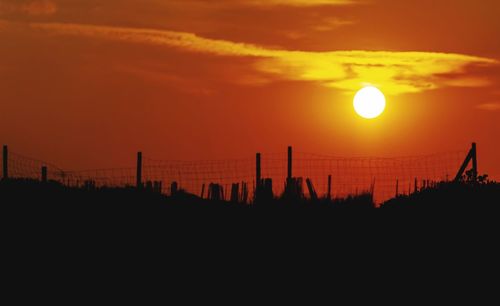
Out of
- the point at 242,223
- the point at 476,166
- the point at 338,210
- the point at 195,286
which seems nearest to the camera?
the point at 195,286

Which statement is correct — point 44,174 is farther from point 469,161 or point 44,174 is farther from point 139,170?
point 469,161

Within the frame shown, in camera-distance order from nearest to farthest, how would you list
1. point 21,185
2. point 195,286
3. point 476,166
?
point 195,286
point 476,166
point 21,185

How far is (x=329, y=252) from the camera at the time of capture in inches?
774

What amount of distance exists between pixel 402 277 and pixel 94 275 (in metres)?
6.06

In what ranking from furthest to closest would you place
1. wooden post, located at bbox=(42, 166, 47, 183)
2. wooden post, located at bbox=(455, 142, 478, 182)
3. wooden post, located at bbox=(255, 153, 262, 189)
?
1. wooden post, located at bbox=(42, 166, 47, 183)
2. wooden post, located at bbox=(455, 142, 478, 182)
3. wooden post, located at bbox=(255, 153, 262, 189)

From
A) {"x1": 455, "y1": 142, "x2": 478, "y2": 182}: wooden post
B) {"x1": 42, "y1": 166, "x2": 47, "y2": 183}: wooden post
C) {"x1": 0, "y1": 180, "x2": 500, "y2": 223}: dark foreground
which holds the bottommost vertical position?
{"x1": 0, "y1": 180, "x2": 500, "y2": 223}: dark foreground

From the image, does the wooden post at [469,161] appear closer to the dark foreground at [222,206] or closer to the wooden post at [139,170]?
the dark foreground at [222,206]

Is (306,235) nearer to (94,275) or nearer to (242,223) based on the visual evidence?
(242,223)

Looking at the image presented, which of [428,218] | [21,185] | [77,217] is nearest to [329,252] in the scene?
[428,218]

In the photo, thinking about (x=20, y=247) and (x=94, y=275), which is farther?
(x=20, y=247)

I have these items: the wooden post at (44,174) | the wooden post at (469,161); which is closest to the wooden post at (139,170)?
the wooden post at (44,174)

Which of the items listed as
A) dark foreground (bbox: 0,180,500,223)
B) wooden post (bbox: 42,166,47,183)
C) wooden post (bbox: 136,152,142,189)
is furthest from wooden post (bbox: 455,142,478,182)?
wooden post (bbox: 42,166,47,183)

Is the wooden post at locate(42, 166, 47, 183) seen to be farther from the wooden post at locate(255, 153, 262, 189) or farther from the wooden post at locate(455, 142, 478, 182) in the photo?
the wooden post at locate(455, 142, 478, 182)

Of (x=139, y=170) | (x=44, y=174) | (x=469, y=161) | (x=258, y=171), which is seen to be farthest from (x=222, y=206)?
(x=44, y=174)
